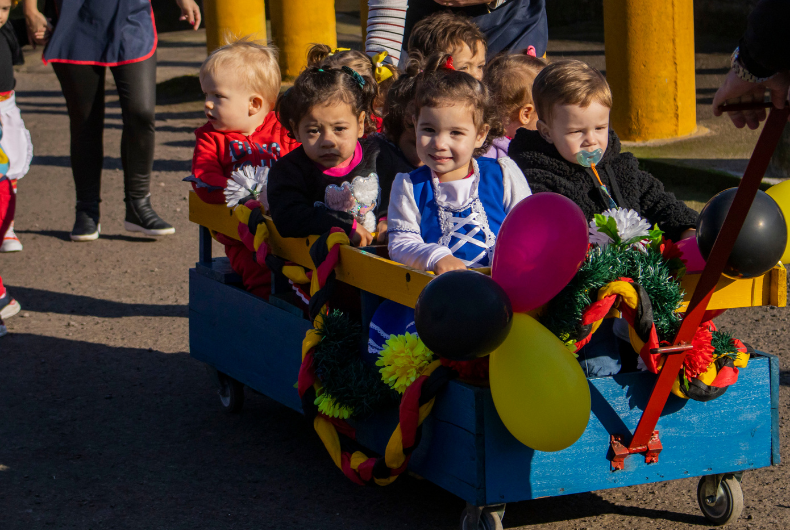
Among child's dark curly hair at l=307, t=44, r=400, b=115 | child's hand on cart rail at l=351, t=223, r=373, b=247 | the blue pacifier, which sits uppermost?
child's dark curly hair at l=307, t=44, r=400, b=115

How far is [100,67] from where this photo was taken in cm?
586

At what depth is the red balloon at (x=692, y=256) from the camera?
263 cm

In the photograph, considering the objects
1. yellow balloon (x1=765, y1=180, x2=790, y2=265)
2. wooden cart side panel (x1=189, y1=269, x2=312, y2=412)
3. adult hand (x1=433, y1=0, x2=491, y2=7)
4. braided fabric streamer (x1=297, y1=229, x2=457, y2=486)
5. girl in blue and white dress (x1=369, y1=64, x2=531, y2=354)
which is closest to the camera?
braided fabric streamer (x1=297, y1=229, x2=457, y2=486)

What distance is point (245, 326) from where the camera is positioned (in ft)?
11.4

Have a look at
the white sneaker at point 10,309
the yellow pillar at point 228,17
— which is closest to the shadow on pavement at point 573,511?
the white sneaker at point 10,309

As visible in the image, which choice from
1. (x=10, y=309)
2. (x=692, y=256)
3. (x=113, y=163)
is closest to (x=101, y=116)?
(x=10, y=309)

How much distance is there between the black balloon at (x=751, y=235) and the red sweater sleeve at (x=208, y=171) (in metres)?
2.09

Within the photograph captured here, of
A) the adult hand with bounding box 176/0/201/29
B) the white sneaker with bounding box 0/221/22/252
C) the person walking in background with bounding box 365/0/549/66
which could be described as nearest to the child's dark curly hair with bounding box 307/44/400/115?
the person walking in background with bounding box 365/0/549/66

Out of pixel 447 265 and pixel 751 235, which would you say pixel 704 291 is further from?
pixel 447 265

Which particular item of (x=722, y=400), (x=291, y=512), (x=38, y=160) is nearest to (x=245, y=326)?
(x=291, y=512)

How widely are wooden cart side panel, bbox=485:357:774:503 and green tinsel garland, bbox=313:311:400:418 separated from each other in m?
0.42

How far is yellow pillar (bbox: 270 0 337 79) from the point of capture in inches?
445

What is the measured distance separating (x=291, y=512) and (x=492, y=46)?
2.41 m

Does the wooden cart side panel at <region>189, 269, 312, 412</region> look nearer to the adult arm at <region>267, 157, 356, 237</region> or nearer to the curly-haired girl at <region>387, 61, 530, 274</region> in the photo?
the adult arm at <region>267, 157, 356, 237</region>
